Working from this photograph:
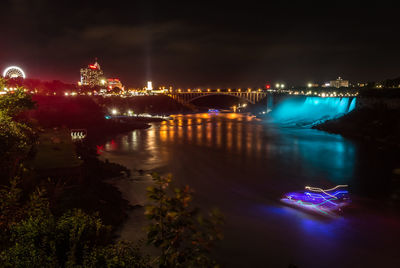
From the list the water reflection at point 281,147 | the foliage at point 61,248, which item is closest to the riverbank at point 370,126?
the water reflection at point 281,147

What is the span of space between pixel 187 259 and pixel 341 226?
31.4 ft

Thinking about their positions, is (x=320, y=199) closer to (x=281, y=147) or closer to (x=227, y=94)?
(x=281, y=147)

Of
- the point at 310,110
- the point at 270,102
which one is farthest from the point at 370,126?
the point at 270,102

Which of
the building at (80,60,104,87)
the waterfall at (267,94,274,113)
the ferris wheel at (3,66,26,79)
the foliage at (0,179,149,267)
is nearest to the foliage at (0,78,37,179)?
the foliage at (0,179,149,267)

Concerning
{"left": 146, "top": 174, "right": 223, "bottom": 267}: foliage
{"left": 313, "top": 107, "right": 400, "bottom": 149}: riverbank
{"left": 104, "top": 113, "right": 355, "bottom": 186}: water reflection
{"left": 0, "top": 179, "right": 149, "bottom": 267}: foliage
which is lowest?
{"left": 104, "top": 113, "right": 355, "bottom": 186}: water reflection

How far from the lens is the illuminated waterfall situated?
4223 cm

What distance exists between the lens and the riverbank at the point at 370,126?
92.7ft

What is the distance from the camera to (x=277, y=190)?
1496 cm

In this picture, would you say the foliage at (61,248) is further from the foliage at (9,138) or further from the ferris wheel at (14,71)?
the ferris wheel at (14,71)

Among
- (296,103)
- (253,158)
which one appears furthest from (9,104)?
(296,103)

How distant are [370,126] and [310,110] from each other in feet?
67.3

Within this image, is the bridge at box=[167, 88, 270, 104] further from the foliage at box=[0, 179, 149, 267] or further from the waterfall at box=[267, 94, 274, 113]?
the foliage at box=[0, 179, 149, 267]

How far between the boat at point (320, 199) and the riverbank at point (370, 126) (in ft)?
49.0

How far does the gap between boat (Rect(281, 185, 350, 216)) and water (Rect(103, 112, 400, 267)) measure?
1.48 feet
